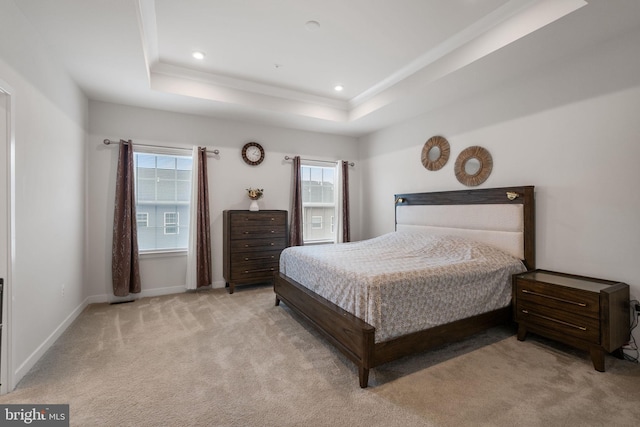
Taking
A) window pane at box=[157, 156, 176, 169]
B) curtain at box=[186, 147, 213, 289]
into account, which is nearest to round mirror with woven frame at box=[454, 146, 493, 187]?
curtain at box=[186, 147, 213, 289]

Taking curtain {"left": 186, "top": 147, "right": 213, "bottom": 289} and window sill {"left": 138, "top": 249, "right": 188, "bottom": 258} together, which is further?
curtain {"left": 186, "top": 147, "right": 213, "bottom": 289}

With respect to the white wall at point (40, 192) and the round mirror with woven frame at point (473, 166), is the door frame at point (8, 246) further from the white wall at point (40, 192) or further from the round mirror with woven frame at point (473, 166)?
the round mirror with woven frame at point (473, 166)

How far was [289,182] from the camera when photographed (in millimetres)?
4945

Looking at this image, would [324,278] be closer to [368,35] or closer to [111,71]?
[368,35]

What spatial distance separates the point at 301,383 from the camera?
2004 mm

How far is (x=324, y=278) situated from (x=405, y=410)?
3.80 feet

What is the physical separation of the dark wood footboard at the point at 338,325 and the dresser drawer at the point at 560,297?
1.62 meters

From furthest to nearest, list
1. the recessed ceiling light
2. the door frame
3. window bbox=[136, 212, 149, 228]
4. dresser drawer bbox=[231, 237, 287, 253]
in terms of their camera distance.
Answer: dresser drawer bbox=[231, 237, 287, 253] < window bbox=[136, 212, 149, 228] < the recessed ceiling light < the door frame

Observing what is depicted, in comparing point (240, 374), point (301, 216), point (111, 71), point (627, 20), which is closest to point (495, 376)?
point (240, 374)

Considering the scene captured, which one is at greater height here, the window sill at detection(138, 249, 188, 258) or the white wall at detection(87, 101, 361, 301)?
the white wall at detection(87, 101, 361, 301)

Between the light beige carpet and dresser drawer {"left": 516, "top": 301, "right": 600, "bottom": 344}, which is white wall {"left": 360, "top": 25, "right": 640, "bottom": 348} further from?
the light beige carpet

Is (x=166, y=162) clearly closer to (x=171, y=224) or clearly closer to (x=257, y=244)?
(x=171, y=224)

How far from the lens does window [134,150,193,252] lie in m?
4.05

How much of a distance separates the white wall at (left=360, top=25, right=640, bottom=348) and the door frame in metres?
4.26
